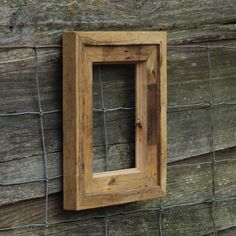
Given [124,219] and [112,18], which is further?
[124,219]

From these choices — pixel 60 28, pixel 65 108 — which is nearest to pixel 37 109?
pixel 65 108

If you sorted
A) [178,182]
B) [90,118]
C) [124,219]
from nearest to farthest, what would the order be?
[90,118] < [124,219] < [178,182]

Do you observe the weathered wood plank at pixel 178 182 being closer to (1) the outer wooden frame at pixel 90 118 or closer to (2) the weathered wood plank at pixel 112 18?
(1) the outer wooden frame at pixel 90 118

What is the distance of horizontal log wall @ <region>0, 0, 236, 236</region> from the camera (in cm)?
262

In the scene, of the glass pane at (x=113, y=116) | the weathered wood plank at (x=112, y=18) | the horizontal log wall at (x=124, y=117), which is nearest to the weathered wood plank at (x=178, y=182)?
the horizontal log wall at (x=124, y=117)

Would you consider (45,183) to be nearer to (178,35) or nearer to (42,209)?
(42,209)

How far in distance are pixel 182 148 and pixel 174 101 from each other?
18 cm

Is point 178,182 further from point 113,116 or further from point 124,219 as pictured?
point 113,116

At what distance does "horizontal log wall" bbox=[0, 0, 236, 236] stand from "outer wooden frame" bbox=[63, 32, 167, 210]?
60mm

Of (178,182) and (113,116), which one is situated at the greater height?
(113,116)

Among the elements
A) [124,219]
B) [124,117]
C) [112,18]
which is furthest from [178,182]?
[112,18]

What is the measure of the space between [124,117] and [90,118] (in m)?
0.22

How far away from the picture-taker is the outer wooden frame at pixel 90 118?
268 centimetres

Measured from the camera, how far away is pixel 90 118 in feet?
8.95
